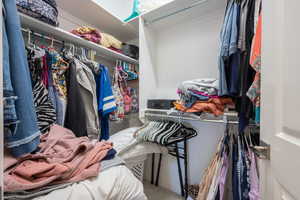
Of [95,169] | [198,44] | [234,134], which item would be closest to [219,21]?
[198,44]

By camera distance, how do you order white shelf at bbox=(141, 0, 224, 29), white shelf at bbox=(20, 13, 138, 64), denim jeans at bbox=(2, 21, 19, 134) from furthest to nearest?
white shelf at bbox=(141, 0, 224, 29)
white shelf at bbox=(20, 13, 138, 64)
denim jeans at bbox=(2, 21, 19, 134)

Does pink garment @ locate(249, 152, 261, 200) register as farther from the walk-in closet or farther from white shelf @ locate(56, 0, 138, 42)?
white shelf @ locate(56, 0, 138, 42)

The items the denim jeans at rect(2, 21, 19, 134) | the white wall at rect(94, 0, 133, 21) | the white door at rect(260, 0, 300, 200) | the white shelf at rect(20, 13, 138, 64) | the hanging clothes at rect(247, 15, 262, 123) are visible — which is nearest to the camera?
the white door at rect(260, 0, 300, 200)

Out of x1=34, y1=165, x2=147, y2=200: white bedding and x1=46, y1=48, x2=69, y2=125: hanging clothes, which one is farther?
x1=46, y1=48, x2=69, y2=125: hanging clothes

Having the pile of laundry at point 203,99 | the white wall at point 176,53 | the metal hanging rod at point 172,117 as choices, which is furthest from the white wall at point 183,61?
the pile of laundry at point 203,99

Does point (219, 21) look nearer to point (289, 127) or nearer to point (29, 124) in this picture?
point (289, 127)

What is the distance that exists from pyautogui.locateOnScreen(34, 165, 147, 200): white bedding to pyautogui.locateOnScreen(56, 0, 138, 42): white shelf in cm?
139

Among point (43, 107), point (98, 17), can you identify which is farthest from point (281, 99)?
point (98, 17)

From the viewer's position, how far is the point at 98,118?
117 cm

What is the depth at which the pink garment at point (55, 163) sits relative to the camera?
0.53 m

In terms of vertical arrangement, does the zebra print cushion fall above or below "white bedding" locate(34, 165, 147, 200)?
above

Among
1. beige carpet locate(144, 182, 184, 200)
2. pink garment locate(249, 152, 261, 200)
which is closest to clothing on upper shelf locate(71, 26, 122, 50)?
pink garment locate(249, 152, 261, 200)

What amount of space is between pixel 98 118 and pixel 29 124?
23.3 inches

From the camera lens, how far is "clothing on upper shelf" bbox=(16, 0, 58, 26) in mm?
823
